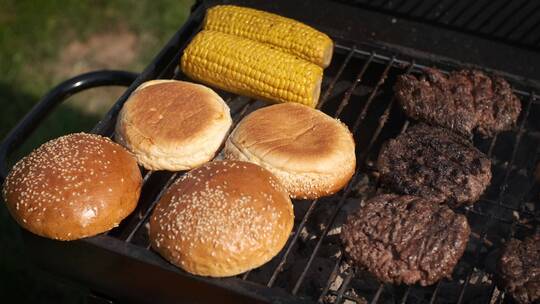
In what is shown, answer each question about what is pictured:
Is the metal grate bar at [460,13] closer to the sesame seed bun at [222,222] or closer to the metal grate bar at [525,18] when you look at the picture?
the metal grate bar at [525,18]

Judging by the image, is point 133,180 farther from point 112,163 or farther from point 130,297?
point 130,297

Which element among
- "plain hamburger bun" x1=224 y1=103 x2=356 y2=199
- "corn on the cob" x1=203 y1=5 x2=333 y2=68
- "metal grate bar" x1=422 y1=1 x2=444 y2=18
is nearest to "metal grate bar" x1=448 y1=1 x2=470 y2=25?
"metal grate bar" x1=422 y1=1 x2=444 y2=18

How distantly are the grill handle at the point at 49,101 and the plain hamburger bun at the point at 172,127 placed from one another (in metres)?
0.49

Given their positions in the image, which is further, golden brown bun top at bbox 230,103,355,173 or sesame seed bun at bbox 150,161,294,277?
golden brown bun top at bbox 230,103,355,173

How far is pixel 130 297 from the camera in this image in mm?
3230

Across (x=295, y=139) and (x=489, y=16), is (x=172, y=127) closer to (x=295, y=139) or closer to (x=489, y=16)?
(x=295, y=139)

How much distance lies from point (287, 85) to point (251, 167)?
0.80 m

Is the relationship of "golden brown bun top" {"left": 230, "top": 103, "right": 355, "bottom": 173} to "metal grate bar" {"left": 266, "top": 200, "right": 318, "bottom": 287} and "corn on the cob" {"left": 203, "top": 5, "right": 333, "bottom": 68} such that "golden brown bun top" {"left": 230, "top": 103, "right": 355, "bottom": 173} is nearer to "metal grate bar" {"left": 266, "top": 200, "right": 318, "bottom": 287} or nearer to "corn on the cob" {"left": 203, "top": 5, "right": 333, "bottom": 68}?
"metal grate bar" {"left": 266, "top": 200, "right": 318, "bottom": 287}

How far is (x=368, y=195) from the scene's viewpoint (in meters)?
4.00

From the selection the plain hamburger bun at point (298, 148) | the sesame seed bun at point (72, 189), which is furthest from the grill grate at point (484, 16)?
the sesame seed bun at point (72, 189)

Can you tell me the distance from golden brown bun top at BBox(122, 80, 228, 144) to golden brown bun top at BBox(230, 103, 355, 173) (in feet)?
0.67

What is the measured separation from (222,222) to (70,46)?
15.5ft

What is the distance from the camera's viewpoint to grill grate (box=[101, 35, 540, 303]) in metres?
3.55

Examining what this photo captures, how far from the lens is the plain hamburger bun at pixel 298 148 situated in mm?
3268
